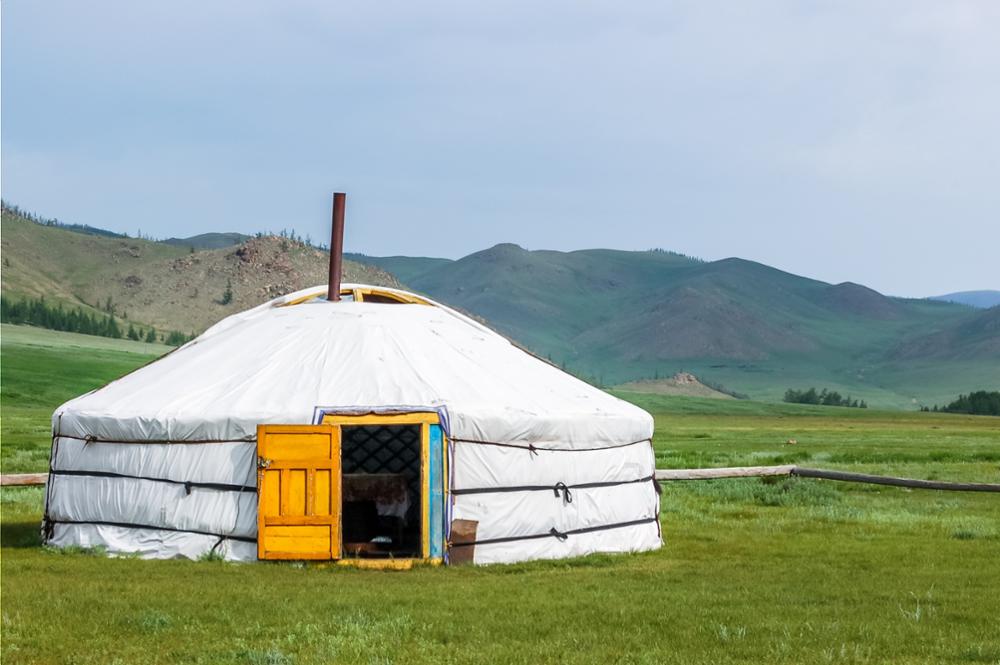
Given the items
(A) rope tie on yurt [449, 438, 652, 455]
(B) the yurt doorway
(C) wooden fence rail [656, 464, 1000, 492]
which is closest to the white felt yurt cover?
(A) rope tie on yurt [449, 438, 652, 455]

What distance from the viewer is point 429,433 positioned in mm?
10820

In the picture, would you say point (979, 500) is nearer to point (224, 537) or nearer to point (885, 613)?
point (885, 613)

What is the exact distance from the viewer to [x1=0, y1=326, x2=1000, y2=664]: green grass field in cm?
733

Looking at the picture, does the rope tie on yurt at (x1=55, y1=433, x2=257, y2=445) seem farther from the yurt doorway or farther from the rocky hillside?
the rocky hillside

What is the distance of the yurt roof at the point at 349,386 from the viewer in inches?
435

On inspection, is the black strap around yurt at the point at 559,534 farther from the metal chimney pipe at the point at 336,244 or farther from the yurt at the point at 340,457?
the metal chimney pipe at the point at 336,244

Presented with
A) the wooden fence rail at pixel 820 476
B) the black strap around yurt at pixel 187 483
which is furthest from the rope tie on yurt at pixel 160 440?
the wooden fence rail at pixel 820 476

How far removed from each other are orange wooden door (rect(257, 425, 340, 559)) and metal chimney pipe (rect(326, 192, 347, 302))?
3.46 m

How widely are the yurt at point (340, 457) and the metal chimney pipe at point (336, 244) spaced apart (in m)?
0.99

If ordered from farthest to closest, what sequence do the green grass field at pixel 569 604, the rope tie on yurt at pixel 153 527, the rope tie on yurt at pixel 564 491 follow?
the rope tie on yurt at pixel 564 491
the rope tie on yurt at pixel 153 527
the green grass field at pixel 569 604

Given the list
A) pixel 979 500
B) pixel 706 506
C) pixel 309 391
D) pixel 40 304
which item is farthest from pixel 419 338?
pixel 40 304

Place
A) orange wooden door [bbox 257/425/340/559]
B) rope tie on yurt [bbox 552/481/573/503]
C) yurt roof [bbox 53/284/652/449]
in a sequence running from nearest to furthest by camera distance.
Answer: orange wooden door [bbox 257/425/340/559], yurt roof [bbox 53/284/652/449], rope tie on yurt [bbox 552/481/573/503]

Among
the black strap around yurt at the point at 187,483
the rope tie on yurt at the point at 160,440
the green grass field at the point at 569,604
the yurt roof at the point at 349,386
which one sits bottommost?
the green grass field at the point at 569,604

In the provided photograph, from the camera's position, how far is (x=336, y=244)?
45.9ft
